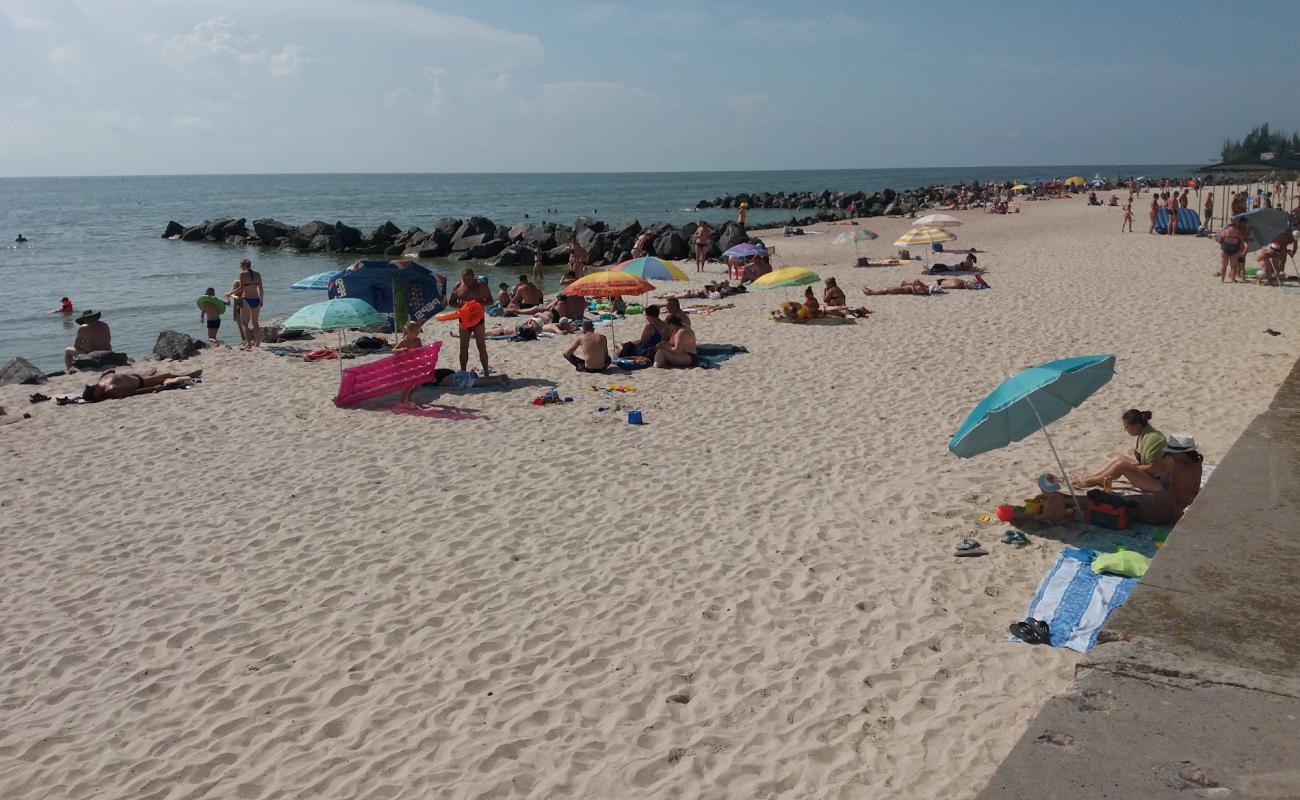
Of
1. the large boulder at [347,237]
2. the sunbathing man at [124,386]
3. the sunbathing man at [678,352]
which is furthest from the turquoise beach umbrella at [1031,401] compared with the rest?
the large boulder at [347,237]

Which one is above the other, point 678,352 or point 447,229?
point 447,229

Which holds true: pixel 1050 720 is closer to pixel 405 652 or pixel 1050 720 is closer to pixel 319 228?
pixel 405 652

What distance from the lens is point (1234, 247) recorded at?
16.8 metres

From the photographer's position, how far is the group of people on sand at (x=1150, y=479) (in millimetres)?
6191

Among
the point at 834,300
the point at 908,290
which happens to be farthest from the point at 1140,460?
the point at 908,290

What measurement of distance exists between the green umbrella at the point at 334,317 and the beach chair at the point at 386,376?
68 cm

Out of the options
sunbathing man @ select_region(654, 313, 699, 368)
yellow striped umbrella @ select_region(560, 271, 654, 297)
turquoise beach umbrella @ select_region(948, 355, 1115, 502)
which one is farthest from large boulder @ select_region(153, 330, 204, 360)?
turquoise beach umbrella @ select_region(948, 355, 1115, 502)

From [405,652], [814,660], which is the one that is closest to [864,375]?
[814,660]

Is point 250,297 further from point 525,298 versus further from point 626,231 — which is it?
point 626,231

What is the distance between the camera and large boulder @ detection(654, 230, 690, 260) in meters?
29.5

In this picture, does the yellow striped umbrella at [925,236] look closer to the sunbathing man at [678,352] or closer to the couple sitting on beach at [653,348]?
the couple sitting on beach at [653,348]

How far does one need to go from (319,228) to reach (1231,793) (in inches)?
1796

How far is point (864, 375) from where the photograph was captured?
11312 mm

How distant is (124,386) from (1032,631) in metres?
11.2
